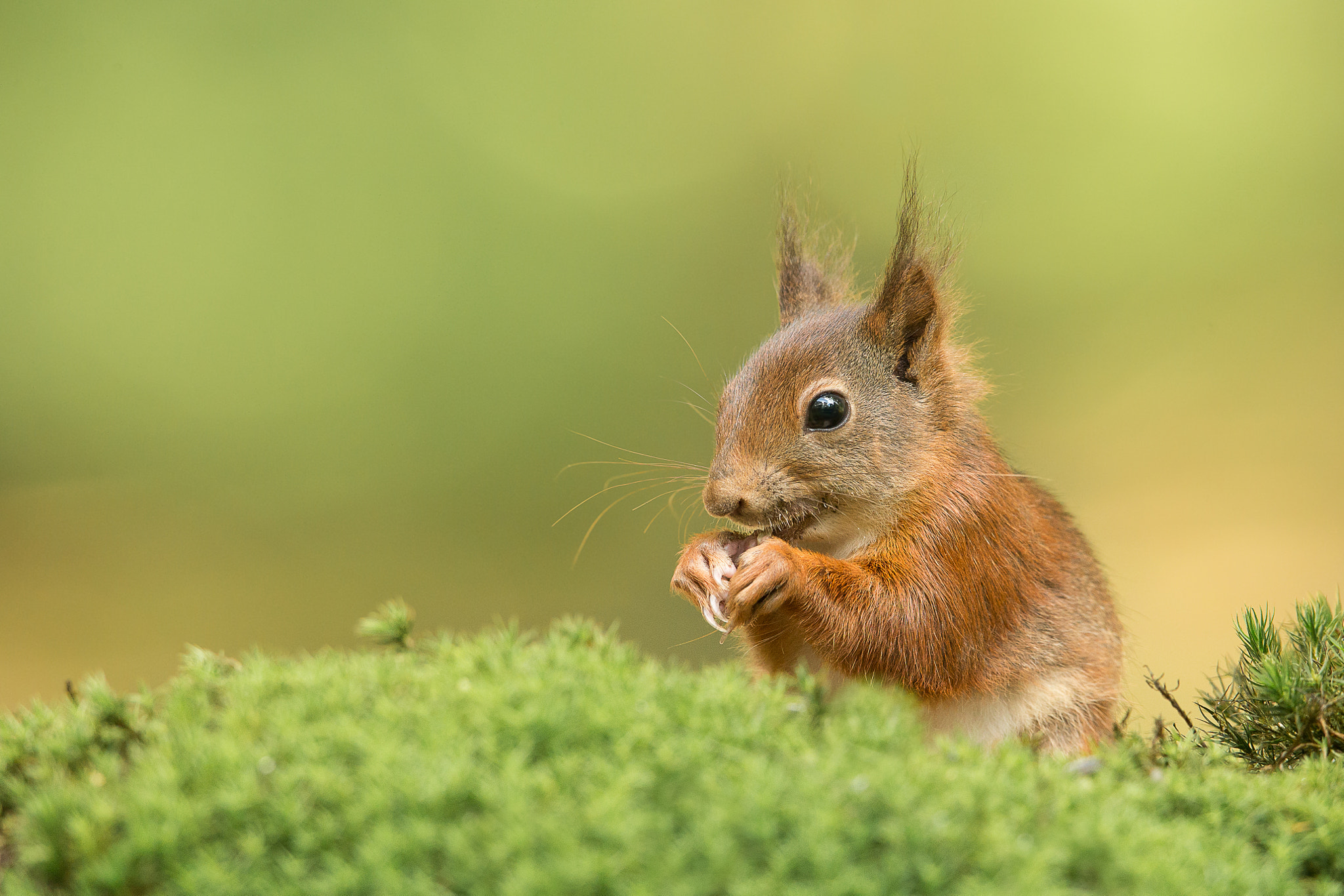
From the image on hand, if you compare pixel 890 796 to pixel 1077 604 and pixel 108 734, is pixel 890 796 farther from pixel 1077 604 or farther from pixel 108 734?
pixel 1077 604

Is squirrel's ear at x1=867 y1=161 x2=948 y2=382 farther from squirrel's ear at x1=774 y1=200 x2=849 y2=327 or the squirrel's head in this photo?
squirrel's ear at x1=774 y1=200 x2=849 y2=327

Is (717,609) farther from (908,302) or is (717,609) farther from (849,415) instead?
(908,302)

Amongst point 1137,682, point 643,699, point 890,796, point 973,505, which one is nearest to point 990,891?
point 890,796

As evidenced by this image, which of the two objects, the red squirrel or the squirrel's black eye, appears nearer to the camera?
the red squirrel

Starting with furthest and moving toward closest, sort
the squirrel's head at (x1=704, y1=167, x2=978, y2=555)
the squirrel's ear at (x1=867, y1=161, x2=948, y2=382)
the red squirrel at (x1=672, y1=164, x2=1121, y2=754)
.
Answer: the squirrel's ear at (x1=867, y1=161, x2=948, y2=382) → the squirrel's head at (x1=704, y1=167, x2=978, y2=555) → the red squirrel at (x1=672, y1=164, x2=1121, y2=754)

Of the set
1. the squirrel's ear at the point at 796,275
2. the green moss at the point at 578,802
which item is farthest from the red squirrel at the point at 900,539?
the green moss at the point at 578,802

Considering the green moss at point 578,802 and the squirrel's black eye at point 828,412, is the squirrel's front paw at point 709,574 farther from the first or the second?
the green moss at point 578,802

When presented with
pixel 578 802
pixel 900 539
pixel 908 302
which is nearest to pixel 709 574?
pixel 900 539

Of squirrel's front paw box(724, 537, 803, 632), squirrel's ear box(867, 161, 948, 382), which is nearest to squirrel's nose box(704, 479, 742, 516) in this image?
squirrel's front paw box(724, 537, 803, 632)
